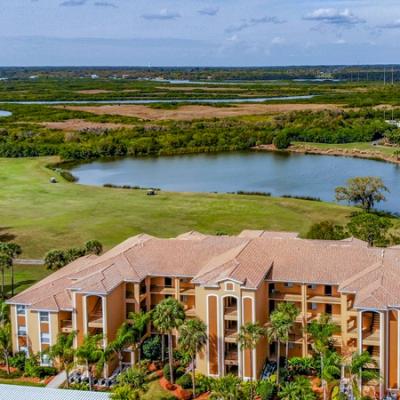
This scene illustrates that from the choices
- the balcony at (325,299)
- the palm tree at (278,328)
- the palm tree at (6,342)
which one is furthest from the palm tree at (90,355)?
the balcony at (325,299)

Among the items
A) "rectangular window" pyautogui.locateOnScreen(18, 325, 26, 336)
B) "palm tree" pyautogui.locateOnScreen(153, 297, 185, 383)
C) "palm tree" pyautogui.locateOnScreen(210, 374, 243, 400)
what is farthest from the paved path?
"palm tree" pyautogui.locateOnScreen(210, 374, 243, 400)

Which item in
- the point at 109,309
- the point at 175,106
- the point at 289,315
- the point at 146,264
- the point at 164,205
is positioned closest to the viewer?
the point at 289,315

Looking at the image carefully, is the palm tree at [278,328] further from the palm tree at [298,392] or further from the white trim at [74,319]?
the white trim at [74,319]

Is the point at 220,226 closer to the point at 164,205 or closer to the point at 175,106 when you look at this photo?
the point at 164,205

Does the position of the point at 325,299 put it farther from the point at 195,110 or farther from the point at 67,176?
the point at 195,110

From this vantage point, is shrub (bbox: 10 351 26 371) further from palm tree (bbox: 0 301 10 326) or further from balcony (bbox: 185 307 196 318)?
balcony (bbox: 185 307 196 318)

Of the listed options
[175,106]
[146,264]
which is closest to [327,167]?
[146,264]
